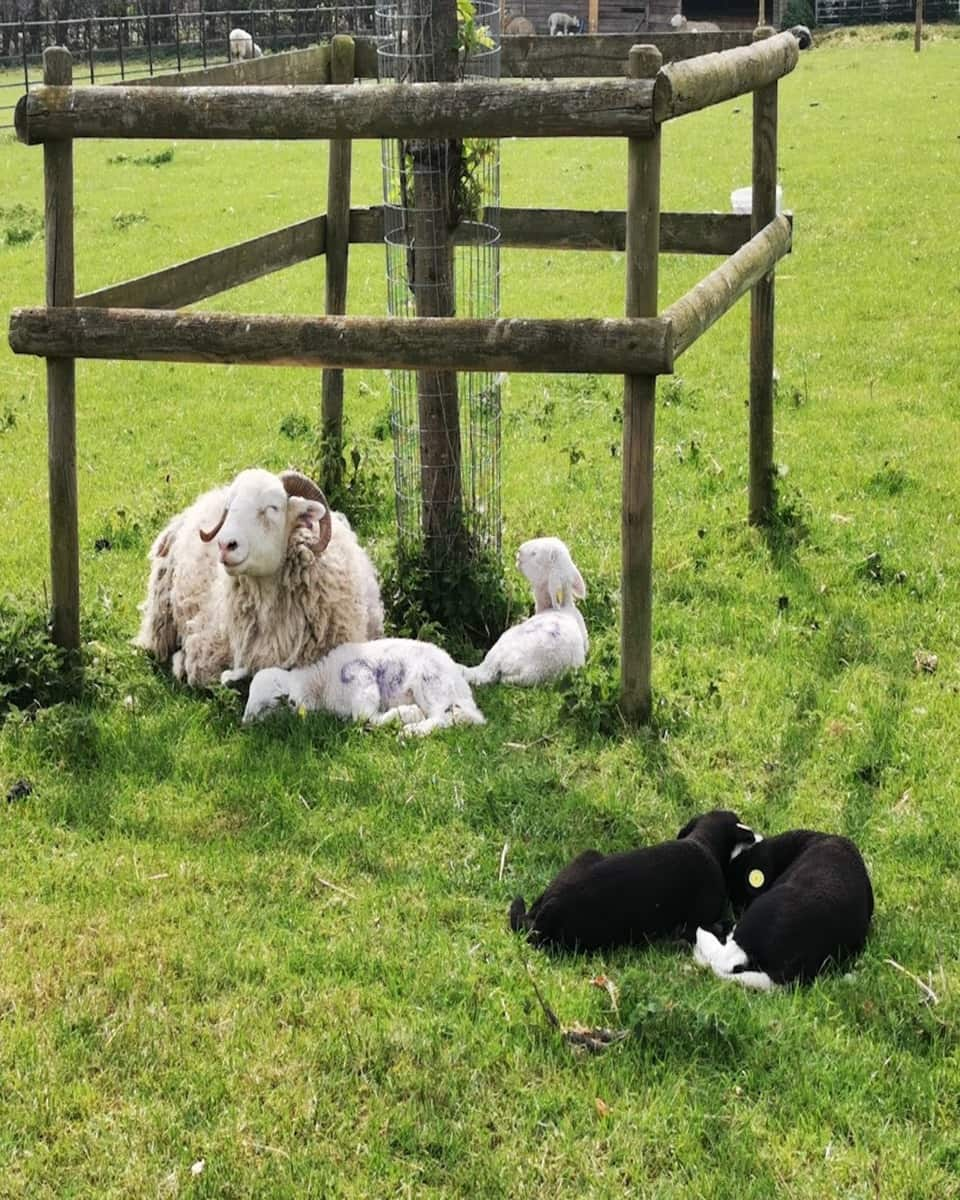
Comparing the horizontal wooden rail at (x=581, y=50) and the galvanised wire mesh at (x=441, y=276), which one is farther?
the horizontal wooden rail at (x=581, y=50)

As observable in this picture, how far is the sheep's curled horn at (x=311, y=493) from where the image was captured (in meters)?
5.88

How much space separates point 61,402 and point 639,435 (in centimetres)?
212

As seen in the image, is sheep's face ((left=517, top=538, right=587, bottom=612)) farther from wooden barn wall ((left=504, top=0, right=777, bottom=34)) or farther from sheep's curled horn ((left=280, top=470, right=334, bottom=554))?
wooden barn wall ((left=504, top=0, right=777, bottom=34))

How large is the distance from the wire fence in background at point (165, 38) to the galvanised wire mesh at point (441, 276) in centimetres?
3767

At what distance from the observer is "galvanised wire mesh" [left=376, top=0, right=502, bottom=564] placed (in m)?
6.36

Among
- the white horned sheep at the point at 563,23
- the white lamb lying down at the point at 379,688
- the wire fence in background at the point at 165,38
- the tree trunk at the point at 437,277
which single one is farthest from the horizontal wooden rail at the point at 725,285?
the white horned sheep at the point at 563,23

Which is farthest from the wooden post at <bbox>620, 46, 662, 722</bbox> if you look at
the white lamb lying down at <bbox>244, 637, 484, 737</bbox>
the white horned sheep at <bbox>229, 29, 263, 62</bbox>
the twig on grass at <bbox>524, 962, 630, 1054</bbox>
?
the white horned sheep at <bbox>229, 29, 263, 62</bbox>

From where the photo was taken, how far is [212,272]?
6.50 meters

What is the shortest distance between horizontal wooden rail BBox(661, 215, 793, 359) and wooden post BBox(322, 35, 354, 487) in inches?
82.4

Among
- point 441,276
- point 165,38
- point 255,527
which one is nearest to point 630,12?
point 165,38

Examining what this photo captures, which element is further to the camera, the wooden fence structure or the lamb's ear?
the lamb's ear

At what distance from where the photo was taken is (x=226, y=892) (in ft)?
14.9

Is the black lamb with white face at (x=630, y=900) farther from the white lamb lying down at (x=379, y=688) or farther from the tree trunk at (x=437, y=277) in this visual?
the tree trunk at (x=437, y=277)

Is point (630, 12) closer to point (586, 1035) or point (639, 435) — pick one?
point (639, 435)
